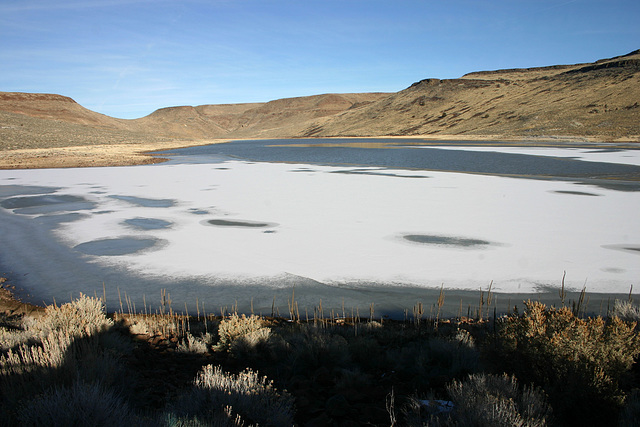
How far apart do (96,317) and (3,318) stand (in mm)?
1413

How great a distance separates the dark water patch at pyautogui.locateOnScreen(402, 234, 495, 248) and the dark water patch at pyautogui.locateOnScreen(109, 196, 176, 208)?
7.58 m

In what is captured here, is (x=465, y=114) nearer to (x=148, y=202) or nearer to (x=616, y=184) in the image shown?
(x=616, y=184)

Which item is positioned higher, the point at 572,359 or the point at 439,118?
the point at 439,118

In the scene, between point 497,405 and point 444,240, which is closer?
point 497,405

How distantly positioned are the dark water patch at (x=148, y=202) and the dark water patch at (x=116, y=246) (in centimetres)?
391

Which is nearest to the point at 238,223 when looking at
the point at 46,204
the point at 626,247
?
the point at 46,204

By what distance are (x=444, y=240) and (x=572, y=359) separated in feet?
17.8

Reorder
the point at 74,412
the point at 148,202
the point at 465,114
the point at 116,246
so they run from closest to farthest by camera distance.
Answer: the point at 74,412
the point at 116,246
the point at 148,202
the point at 465,114

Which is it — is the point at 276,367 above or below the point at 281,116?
below

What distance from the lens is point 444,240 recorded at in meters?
8.49

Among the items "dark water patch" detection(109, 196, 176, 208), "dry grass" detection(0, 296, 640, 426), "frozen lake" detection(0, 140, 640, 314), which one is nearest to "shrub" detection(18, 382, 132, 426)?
"dry grass" detection(0, 296, 640, 426)

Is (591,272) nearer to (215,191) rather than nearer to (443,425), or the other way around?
(443,425)

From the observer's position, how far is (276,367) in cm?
394

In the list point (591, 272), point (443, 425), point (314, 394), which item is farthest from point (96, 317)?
point (591, 272)
